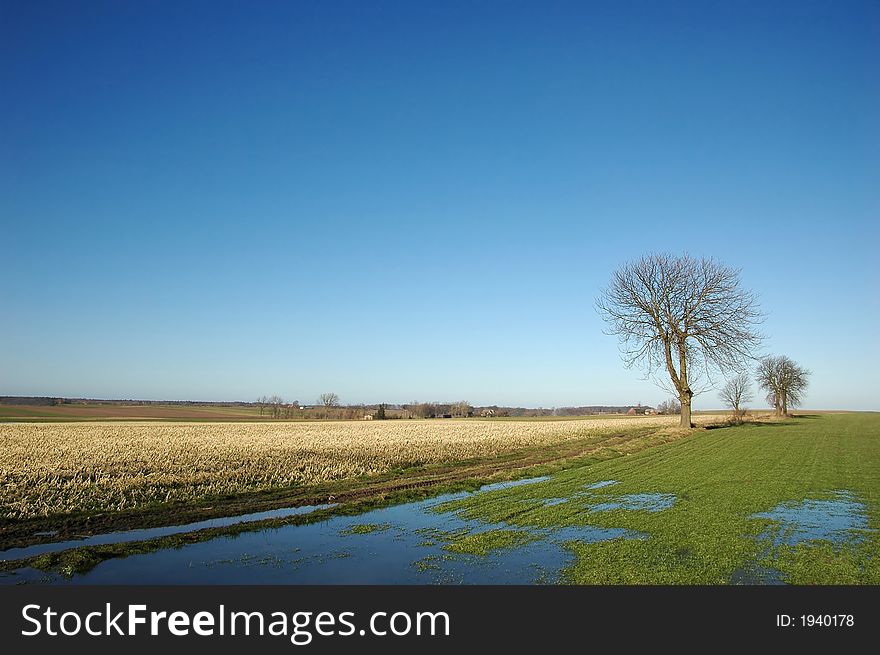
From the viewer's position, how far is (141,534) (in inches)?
Result: 463

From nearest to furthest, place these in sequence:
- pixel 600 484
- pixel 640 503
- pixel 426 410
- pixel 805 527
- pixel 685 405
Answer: pixel 805 527, pixel 640 503, pixel 600 484, pixel 685 405, pixel 426 410

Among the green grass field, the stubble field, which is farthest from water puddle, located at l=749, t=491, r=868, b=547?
the stubble field

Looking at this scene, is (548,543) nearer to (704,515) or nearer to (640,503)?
(704,515)

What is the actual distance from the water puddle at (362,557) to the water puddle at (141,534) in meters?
1.37

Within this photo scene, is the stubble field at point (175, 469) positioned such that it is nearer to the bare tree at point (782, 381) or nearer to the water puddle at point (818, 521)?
the water puddle at point (818, 521)

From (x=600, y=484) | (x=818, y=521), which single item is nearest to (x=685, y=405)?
(x=600, y=484)

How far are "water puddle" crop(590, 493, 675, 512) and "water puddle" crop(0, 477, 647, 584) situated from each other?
95.7 inches

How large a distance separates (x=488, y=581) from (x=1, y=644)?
6.44 m

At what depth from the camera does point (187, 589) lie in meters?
8.18

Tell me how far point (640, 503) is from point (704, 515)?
6.75 ft

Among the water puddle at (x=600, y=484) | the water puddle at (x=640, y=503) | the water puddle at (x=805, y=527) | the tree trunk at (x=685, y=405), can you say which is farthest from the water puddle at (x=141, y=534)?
the tree trunk at (x=685, y=405)

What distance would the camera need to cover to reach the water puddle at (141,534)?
10.4 m

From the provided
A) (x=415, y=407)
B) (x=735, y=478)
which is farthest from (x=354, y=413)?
(x=735, y=478)

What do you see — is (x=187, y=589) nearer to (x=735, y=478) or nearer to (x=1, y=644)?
(x=1, y=644)
